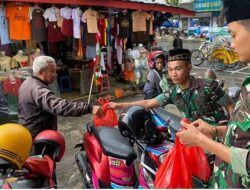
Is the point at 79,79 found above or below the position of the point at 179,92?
below

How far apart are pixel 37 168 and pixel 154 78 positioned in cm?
297

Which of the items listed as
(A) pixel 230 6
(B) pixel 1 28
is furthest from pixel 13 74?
(A) pixel 230 6

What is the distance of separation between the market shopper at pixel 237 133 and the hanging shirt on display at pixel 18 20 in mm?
6513

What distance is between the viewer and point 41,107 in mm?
3150

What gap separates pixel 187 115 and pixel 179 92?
0.82 ft

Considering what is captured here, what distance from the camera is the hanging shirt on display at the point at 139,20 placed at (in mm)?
9656

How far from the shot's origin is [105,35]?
8.85 meters

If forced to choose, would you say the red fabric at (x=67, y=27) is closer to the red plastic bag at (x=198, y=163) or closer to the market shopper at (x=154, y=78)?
the market shopper at (x=154, y=78)

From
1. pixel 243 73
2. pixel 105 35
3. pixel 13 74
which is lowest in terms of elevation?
pixel 243 73

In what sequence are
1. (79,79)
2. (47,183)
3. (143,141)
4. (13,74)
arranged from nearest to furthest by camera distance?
(47,183)
(143,141)
(13,74)
(79,79)

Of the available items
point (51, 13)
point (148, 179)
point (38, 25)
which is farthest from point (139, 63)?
point (148, 179)

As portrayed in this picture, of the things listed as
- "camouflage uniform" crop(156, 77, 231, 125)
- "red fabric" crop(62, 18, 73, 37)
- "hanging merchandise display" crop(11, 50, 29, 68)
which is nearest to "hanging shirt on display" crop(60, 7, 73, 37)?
"red fabric" crop(62, 18, 73, 37)

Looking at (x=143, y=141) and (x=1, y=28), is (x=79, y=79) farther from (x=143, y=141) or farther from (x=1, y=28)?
(x=143, y=141)

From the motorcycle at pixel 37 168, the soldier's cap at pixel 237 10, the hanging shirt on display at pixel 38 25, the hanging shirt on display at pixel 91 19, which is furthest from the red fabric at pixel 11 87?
the soldier's cap at pixel 237 10
